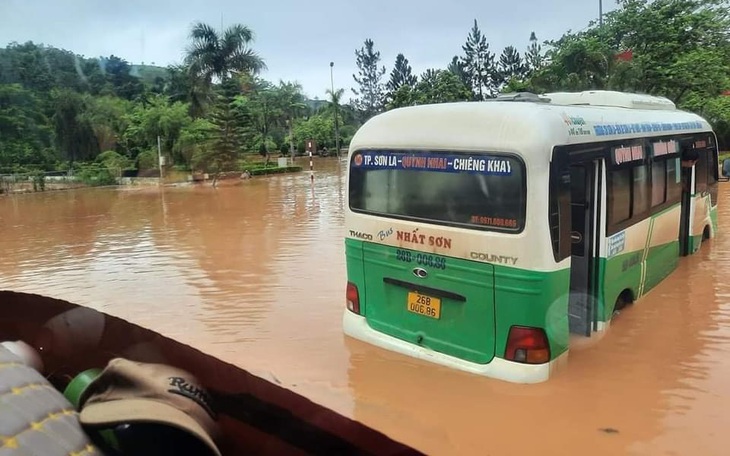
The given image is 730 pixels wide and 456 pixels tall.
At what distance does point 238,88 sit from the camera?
38.1 metres

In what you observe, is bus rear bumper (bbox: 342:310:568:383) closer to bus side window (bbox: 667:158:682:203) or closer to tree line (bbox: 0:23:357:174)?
bus side window (bbox: 667:158:682:203)

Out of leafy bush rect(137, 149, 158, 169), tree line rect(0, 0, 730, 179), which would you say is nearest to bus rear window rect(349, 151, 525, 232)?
tree line rect(0, 0, 730, 179)

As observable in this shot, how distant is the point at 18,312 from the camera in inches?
54.1

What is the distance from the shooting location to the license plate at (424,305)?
16.9 ft

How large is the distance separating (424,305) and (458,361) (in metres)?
0.55

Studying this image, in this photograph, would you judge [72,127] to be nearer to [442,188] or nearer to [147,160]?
[147,160]

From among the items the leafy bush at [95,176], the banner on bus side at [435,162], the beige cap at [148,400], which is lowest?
the leafy bush at [95,176]

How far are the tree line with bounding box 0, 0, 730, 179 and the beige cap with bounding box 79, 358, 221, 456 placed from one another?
22339 mm

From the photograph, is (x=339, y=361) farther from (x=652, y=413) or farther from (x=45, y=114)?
(x=45, y=114)

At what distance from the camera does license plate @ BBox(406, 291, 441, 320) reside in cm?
515

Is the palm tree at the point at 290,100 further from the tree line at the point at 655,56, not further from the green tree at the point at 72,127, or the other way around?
the tree line at the point at 655,56

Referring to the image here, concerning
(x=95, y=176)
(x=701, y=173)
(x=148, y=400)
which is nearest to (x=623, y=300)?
(x=701, y=173)

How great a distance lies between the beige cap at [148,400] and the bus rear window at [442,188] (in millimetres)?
3845

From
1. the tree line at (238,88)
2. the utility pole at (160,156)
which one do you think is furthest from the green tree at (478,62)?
the utility pole at (160,156)
